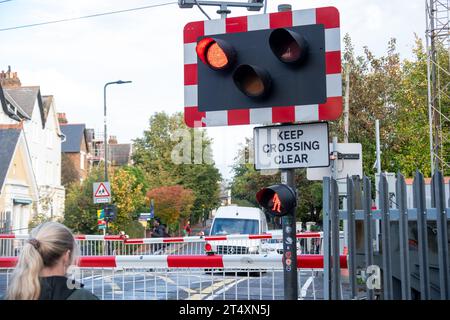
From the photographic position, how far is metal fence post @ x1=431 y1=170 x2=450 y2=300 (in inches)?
165

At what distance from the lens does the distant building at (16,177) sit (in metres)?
38.2

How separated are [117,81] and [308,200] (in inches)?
514

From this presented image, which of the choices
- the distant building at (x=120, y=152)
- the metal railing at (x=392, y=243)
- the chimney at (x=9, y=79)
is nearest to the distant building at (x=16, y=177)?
the chimney at (x=9, y=79)

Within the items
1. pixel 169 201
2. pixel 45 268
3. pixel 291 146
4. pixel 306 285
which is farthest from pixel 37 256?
pixel 169 201

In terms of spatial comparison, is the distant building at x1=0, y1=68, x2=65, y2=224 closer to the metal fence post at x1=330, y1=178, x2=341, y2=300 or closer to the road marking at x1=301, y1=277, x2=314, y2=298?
the road marking at x1=301, y1=277, x2=314, y2=298

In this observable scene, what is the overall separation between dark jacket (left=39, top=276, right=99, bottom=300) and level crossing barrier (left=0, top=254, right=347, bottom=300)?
2.12 metres

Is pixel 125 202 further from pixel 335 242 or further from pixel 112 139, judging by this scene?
pixel 112 139

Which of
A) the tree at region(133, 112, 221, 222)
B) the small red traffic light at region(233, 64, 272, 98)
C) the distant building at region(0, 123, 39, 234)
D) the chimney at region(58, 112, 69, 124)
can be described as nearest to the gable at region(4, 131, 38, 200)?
the distant building at region(0, 123, 39, 234)

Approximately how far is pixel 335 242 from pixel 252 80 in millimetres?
1282

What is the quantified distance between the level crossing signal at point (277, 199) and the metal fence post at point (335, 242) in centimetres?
28

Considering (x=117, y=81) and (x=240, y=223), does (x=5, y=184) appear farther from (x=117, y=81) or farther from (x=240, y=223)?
(x=240, y=223)
